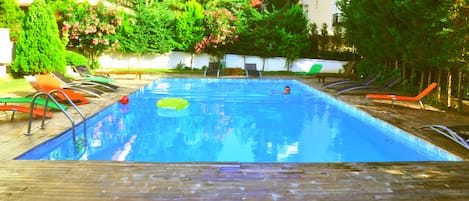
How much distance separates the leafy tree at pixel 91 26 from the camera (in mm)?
20344

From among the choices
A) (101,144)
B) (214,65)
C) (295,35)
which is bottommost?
(101,144)

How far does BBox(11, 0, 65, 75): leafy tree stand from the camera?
1557 centimetres

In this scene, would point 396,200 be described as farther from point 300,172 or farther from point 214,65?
point 214,65

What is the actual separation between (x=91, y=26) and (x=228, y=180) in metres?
17.5

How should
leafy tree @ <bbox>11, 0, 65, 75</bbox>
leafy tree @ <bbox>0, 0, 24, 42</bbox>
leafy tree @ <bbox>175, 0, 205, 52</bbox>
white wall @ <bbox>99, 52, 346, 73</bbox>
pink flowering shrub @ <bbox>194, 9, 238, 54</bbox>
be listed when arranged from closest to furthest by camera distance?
leafy tree @ <bbox>11, 0, 65, 75</bbox> < leafy tree @ <bbox>0, 0, 24, 42</bbox> < pink flowering shrub @ <bbox>194, 9, 238, 54</bbox> < leafy tree @ <bbox>175, 0, 205, 52</bbox> < white wall @ <bbox>99, 52, 346, 73</bbox>

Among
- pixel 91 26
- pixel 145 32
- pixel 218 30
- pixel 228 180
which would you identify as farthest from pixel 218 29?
pixel 228 180

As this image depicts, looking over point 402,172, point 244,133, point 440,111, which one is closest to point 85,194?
point 402,172

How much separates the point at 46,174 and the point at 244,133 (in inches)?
204

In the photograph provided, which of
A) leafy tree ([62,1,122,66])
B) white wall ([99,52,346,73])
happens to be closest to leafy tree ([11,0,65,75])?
leafy tree ([62,1,122,66])

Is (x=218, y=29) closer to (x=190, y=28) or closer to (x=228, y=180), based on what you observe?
(x=190, y=28)

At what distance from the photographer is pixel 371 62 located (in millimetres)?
16719

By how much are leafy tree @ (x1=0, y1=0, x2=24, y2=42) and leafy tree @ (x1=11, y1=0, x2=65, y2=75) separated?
956 mm

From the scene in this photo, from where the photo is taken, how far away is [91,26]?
2038 cm

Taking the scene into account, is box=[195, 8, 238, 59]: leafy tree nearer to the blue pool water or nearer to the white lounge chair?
the blue pool water
